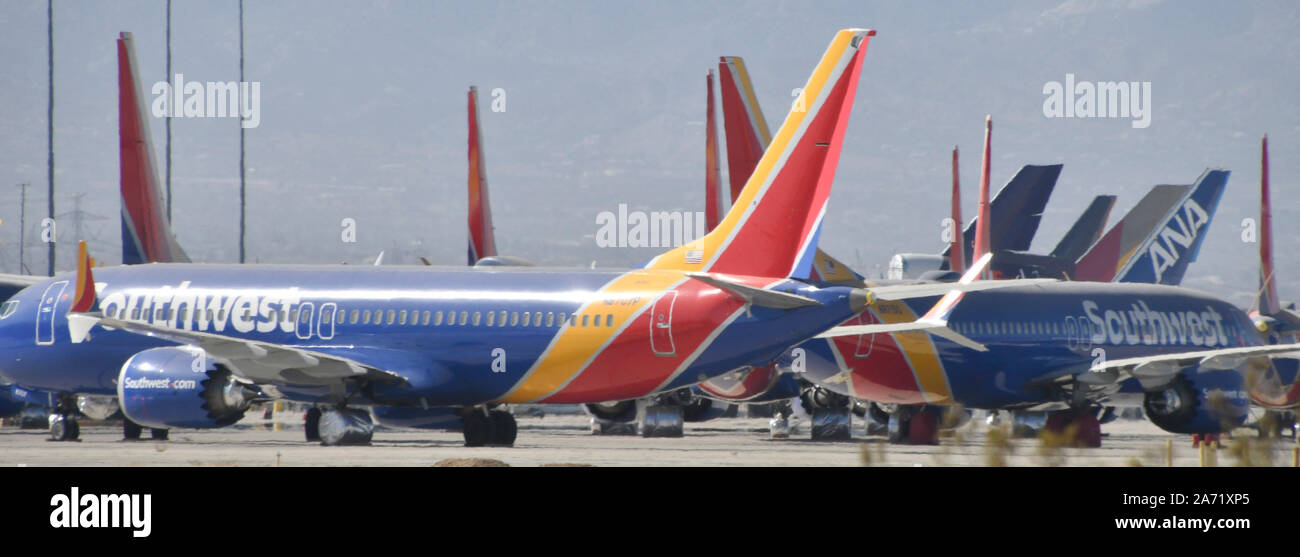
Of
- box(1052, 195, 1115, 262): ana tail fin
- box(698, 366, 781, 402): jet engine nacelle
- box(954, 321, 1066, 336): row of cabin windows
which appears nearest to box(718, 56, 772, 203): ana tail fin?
box(698, 366, 781, 402): jet engine nacelle

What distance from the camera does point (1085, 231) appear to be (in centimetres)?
5750

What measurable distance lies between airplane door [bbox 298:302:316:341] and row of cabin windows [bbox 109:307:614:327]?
2 centimetres

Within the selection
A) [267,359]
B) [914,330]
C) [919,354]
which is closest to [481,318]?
[267,359]

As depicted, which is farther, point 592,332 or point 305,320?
point 305,320

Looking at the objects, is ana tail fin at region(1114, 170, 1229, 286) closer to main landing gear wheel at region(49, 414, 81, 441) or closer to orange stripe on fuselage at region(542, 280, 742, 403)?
orange stripe on fuselage at region(542, 280, 742, 403)

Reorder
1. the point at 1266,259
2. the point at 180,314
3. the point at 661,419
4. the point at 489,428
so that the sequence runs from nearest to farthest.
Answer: the point at 489,428 → the point at 180,314 → the point at 661,419 → the point at 1266,259

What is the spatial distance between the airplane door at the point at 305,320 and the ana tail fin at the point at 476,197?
1750 cm

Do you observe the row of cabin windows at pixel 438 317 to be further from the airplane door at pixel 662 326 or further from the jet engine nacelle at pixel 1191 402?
the jet engine nacelle at pixel 1191 402

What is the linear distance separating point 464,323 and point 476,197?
19.3 metres

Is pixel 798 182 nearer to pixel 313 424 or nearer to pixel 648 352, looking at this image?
pixel 648 352
